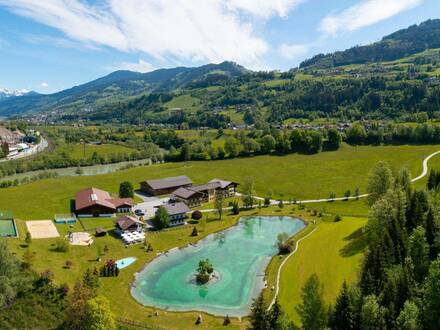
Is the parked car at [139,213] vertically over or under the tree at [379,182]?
under

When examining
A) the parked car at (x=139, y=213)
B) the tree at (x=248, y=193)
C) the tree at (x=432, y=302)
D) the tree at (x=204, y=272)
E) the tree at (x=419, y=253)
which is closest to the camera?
the tree at (x=432, y=302)

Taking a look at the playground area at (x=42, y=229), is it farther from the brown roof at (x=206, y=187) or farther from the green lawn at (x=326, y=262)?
the green lawn at (x=326, y=262)

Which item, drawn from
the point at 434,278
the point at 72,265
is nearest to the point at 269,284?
the point at 434,278

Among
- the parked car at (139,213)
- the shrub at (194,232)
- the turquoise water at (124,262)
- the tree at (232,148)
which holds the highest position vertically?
the tree at (232,148)

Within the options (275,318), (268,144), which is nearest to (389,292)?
(275,318)

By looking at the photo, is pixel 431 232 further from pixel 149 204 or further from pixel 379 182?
pixel 149 204

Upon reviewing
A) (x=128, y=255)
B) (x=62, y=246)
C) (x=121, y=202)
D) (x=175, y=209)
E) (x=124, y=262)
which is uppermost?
(x=121, y=202)

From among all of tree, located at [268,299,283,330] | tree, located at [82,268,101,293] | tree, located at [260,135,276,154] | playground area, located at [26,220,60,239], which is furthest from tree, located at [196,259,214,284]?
tree, located at [260,135,276,154]

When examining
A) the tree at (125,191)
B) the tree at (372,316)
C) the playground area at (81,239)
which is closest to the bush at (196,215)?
the tree at (125,191)

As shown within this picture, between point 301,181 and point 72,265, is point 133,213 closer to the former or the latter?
point 72,265
